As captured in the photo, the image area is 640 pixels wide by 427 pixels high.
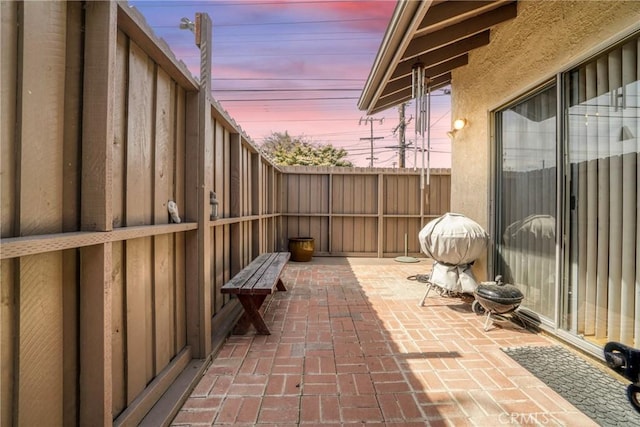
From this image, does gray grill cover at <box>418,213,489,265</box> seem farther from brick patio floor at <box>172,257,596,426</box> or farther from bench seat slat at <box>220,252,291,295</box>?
bench seat slat at <box>220,252,291,295</box>

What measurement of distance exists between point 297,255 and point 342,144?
13283 mm

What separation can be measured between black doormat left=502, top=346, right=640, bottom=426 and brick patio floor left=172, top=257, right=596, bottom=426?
0.09 meters

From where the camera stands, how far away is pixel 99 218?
3.85 feet

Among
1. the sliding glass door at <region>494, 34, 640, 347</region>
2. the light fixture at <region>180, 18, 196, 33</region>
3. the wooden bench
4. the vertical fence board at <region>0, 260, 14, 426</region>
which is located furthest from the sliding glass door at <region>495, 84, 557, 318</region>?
the vertical fence board at <region>0, 260, 14, 426</region>

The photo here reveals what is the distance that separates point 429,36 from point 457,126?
1620 mm

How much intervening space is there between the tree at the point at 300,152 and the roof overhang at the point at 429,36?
39.1 feet

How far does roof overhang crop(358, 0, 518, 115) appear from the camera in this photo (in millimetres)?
2441

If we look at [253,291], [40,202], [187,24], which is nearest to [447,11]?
[187,24]

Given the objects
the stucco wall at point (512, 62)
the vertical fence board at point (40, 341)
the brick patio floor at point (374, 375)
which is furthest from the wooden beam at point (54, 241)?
the stucco wall at point (512, 62)

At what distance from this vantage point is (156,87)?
5.85 feet

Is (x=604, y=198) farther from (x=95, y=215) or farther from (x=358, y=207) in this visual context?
(x=358, y=207)

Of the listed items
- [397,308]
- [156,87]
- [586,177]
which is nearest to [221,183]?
[156,87]

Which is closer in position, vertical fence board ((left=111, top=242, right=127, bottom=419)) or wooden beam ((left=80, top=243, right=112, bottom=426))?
wooden beam ((left=80, top=243, right=112, bottom=426))

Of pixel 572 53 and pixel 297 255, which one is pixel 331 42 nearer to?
pixel 297 255
